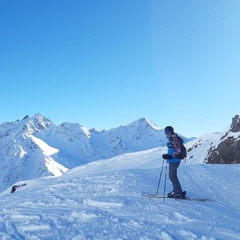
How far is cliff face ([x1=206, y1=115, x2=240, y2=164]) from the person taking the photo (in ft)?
106

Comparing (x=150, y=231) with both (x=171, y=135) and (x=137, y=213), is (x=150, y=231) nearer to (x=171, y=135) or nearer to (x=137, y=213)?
(x=137, y=213)

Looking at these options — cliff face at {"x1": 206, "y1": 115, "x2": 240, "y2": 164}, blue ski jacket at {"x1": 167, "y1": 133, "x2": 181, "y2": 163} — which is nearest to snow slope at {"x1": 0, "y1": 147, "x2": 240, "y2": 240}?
blue ski jacket at {"x1": 167, "y1": 133, "x2": 181, "y2": 163}

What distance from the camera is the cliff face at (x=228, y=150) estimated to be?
106 ft

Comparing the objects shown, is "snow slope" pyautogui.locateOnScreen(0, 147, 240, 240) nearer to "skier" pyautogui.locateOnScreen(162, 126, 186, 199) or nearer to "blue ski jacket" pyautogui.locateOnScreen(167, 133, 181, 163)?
"skier" pyautogui.locateOnScreen(162, 126, 186, 199)

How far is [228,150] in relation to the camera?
33.7m

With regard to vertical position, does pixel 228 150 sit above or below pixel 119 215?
below

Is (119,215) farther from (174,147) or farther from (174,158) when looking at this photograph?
(174,147)

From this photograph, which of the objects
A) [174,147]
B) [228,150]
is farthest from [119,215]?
[228,150]

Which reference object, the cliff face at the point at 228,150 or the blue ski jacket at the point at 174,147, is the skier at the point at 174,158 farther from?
the cliff face at the point at 228,150

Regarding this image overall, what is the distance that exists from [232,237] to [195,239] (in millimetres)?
888

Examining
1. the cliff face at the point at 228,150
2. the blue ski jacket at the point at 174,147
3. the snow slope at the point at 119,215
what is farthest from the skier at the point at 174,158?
the cliff face at the point at 228,150

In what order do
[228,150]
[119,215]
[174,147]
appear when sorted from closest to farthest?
1. [119,215]
2. [174,147]
3. [228,150]

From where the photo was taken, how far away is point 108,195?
964cm

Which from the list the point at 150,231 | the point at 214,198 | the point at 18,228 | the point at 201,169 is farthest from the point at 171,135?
the point at 201,169
